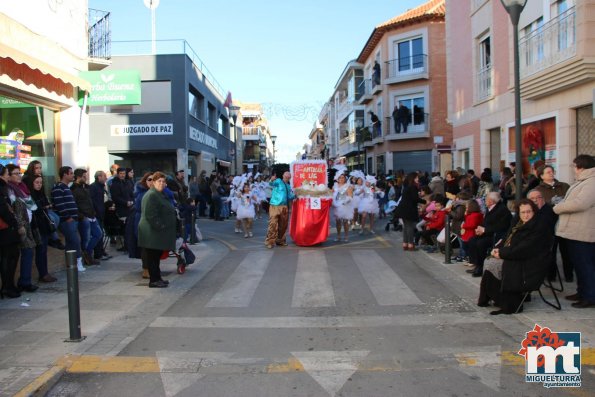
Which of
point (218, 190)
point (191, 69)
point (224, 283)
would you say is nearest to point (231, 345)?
point (224, 283)

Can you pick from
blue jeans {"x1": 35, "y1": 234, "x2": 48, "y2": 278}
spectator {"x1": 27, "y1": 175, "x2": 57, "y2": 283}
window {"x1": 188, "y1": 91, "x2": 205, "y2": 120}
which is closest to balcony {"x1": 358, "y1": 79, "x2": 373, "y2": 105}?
window {"x1": 188, "y1": 91, "x2": 205, "y2": 120}

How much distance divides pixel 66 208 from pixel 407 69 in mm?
25351

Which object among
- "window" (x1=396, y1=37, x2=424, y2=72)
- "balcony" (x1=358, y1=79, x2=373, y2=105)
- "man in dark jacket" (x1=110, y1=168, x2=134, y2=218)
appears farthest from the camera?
"balcony" (x1=358, y1=79, x2=373, y2=105)

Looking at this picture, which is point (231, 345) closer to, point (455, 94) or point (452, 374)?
point (452, 374)

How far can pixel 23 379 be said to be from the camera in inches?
171

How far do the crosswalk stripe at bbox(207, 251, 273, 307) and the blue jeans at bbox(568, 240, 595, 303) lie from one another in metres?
4.31

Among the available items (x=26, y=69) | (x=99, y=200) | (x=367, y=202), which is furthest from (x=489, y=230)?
(x=26, y=69)

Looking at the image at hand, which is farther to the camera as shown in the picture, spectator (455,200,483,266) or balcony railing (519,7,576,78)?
balcony railing (519,7,576,78)

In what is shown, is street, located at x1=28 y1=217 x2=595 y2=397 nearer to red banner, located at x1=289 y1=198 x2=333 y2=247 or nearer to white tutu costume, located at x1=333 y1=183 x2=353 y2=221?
red banner, located at x1=289 y1=198 x2=333 y2=247

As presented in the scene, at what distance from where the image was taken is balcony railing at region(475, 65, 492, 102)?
1554cm

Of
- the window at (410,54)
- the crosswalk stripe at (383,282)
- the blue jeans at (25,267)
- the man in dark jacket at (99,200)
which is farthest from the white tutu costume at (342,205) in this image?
the window at (410,54)

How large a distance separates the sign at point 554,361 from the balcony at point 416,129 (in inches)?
1009

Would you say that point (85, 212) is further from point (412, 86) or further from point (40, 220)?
point (412, 86)

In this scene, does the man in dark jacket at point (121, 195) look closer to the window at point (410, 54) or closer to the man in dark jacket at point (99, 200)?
the man in dark jacket at point (99, 200)
